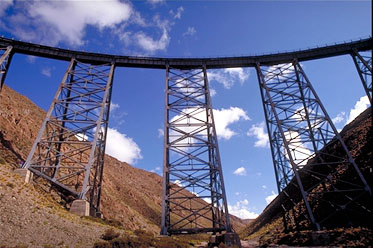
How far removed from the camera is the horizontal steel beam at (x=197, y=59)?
17.8m

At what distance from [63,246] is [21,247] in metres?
1.30

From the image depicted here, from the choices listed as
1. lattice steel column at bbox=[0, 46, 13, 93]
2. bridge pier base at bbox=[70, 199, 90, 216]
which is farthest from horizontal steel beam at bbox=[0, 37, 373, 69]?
bridge pier base at bbox=[70, 199, 90, 216]

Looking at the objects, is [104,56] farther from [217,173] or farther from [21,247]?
[21,247]

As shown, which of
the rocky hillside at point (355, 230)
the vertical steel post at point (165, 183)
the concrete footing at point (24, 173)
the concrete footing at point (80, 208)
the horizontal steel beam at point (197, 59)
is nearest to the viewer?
the rocky hillside at point (355, 230)

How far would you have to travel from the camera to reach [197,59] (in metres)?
18.5

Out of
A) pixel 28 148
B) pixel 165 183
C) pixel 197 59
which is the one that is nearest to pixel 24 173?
pixel 165 183

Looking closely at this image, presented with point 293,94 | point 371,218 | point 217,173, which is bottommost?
point 371,218

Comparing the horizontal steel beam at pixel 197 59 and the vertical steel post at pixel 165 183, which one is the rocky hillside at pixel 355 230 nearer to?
the vertical steel post at pixel 165 183

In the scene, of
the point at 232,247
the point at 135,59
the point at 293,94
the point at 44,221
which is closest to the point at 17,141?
the point at 135,59

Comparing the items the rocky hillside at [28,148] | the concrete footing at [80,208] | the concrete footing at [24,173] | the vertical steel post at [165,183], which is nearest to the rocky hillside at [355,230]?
the vertical steel post at [165,183]

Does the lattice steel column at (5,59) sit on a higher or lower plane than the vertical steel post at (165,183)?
higher

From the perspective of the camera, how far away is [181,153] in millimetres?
14797

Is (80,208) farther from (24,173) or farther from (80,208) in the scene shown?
(24,173)

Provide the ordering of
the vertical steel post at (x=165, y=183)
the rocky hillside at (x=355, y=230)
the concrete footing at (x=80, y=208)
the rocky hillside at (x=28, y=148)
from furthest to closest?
the rocky hillside at (x=28, y=148), the vertical steel post at (x=165, y=183), the concrete footing at (x=80, y=208), the rocky hillside at (x=355, y=230)
